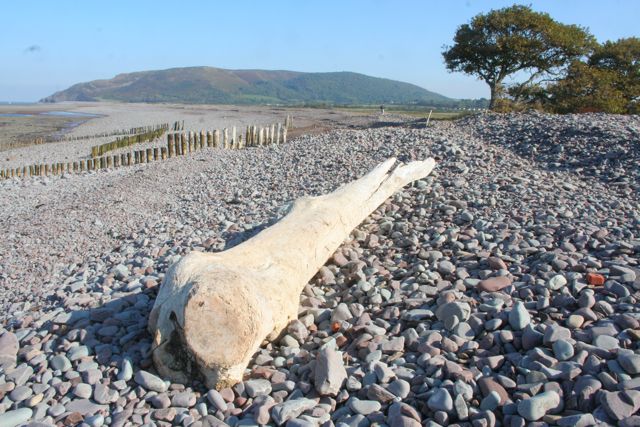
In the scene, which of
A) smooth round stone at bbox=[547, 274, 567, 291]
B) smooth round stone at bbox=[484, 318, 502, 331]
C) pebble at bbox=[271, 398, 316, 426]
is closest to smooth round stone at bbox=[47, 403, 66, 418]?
pebble at bbox=[271, 398, 316, 426]

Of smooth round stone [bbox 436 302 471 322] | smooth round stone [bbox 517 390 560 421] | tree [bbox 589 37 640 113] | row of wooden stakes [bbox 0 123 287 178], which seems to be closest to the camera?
smooth round stone [bbox 517 390 560 421]

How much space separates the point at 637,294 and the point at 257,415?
3.22 m

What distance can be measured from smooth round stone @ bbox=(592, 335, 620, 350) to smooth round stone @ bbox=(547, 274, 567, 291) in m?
0.91

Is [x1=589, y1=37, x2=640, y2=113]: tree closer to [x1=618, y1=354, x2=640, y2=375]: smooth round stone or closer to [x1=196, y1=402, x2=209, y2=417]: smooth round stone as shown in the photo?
[x1=618, y1=354, x2=640, y2=375]: smooth round stone

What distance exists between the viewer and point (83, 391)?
3.41m

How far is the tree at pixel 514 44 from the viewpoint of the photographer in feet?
76.8

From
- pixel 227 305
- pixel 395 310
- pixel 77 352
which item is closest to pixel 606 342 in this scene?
pixel 395 310

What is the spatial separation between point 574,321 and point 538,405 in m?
1.12

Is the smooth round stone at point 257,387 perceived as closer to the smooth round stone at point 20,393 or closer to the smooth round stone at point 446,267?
the smooth round stone at point 20,393

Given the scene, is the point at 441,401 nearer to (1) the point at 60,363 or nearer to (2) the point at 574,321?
(2) the point at 574,321

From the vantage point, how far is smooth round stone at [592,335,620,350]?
3.19 metres

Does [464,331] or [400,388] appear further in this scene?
[464,331]

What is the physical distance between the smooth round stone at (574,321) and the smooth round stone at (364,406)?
64.5 inches

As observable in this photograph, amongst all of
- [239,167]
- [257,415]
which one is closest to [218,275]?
[257,415]
